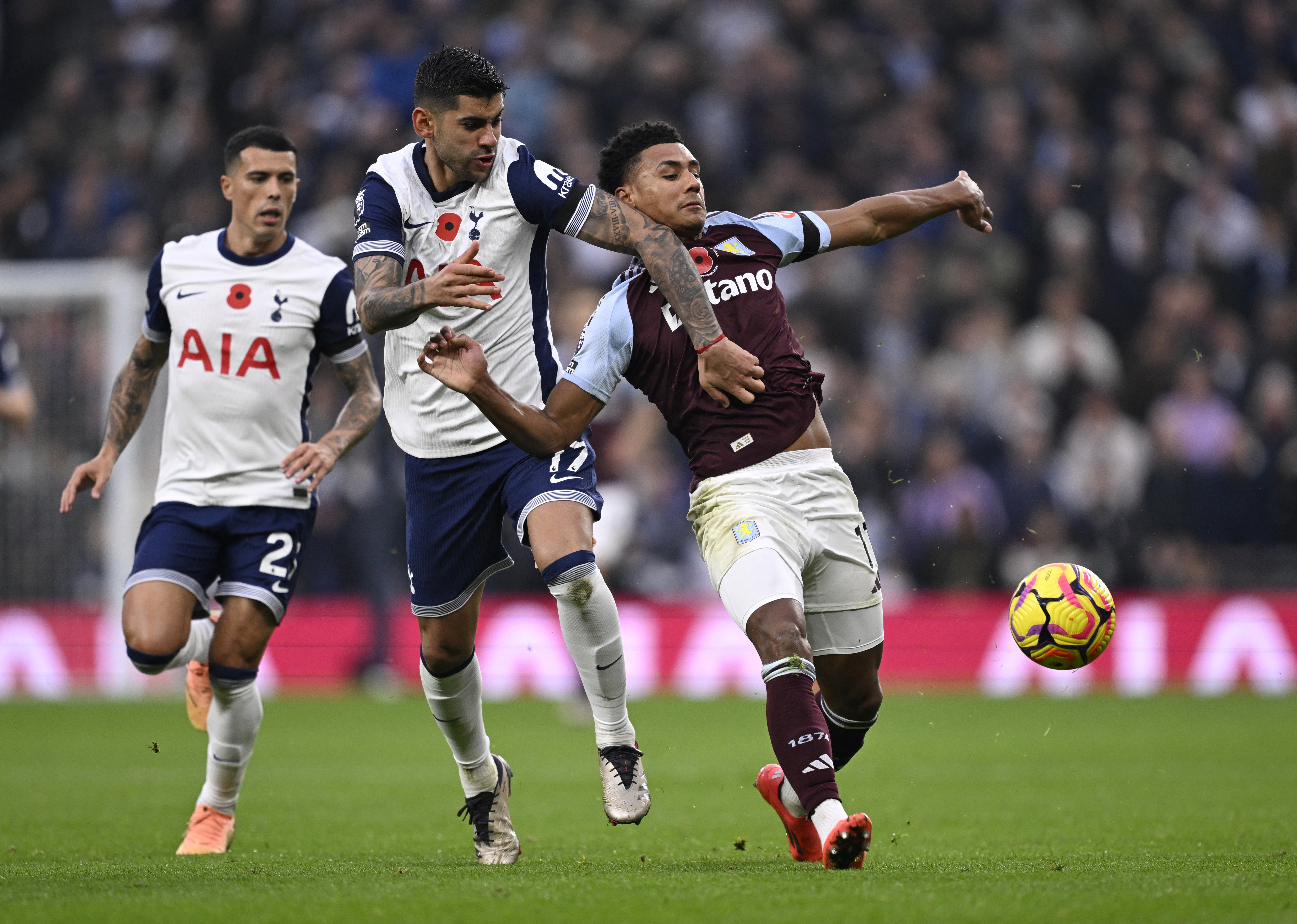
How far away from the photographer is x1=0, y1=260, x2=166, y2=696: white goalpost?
47.3ft

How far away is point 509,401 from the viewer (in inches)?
215

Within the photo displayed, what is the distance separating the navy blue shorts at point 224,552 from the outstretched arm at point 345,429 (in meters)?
0.24

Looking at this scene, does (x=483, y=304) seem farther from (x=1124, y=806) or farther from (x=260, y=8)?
(x=260, y=8)

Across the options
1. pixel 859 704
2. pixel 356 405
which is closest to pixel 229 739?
pixel 356 405

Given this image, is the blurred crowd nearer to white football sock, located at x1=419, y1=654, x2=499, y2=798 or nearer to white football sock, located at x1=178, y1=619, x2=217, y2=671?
white football sock, located at x1=178, y1=619, x2=217, y2=671

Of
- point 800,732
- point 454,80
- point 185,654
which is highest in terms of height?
point 454,80

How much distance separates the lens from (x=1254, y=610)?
14.0 metres

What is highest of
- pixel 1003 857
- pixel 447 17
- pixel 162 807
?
pixel 447 17

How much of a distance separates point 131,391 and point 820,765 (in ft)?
11.9

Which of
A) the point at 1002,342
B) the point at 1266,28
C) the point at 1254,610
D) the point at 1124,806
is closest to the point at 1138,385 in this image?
the point at 1002,342

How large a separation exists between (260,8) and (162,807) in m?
12.4

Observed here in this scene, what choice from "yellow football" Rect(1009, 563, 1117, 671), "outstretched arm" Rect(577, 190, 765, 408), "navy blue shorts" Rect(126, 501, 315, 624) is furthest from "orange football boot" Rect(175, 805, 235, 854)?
"yellow football" Rect(1009, 563, 1117, 671)

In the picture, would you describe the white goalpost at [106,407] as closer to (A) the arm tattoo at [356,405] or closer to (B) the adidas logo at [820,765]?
(A) the arm tattoo at [356,405]

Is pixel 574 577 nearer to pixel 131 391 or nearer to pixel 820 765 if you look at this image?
pixel 820 765
